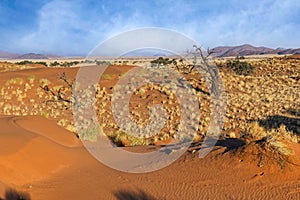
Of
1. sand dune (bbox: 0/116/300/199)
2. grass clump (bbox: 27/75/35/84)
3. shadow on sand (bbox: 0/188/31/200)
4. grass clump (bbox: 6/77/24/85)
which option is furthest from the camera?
grass clump (bbox: 27/75/35/84)

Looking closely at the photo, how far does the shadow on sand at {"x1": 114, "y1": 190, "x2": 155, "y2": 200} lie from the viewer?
6.88 m

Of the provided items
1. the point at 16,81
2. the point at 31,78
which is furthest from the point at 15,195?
the point at 31,78

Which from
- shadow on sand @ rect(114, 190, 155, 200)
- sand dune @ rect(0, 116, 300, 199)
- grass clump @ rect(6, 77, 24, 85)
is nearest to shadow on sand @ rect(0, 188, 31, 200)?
sand dune @ rect(0, 116, 300, 199)

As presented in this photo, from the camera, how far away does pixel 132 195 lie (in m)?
7.03

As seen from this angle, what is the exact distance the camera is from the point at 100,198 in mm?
6926

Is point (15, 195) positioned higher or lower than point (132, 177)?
higher

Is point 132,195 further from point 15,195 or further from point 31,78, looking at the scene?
point 31,78

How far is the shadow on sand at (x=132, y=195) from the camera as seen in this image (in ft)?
22.6

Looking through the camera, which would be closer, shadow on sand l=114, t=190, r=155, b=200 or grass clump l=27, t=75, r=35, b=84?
shadow on sand l=114, t=190, r=155, b=200

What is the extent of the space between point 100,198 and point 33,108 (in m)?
15.7

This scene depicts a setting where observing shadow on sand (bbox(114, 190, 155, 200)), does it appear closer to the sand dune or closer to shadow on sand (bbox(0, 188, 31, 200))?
the sand dune

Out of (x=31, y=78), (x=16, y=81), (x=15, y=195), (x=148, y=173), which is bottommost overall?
(x=148, y=173)

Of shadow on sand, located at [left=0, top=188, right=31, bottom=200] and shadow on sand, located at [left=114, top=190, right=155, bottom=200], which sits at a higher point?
shadow on sand, located at [left=0, top=188, right=31, bottom=200]

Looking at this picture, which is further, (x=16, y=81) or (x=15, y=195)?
(x=16, y=81)
